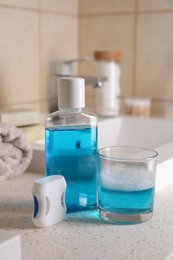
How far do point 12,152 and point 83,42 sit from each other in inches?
29.0

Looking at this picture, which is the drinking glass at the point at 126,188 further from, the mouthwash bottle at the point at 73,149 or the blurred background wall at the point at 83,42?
the blurred background wall at the point at 83,42

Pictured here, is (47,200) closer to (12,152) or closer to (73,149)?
(73,149)

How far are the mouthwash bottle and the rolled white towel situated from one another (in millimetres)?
122

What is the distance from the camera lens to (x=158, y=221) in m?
0.57

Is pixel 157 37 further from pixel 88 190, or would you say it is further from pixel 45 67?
pixel 88 190

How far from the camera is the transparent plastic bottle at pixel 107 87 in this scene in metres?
1.19

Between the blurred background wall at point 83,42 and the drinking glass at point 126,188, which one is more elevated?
the blurred background wall at point 83,42

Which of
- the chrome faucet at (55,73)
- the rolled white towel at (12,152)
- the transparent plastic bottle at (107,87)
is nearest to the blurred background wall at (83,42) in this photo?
the chrome faucet at (55,73)

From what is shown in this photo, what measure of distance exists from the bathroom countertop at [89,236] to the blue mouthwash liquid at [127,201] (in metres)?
0.02

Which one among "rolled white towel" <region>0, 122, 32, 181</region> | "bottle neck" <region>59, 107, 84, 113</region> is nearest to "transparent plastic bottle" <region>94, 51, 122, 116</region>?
"rolled white towel" <region>0, 122, 32, 181</region>

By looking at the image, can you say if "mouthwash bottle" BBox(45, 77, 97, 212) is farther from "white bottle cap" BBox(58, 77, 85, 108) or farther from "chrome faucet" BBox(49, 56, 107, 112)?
"chrome faucet" BBox(49, 56, 107, 112)

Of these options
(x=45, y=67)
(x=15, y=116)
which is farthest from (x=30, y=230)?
(x=45, y=67)

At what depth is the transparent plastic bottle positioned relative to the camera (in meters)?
1.19

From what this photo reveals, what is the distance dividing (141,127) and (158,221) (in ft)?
1.91
